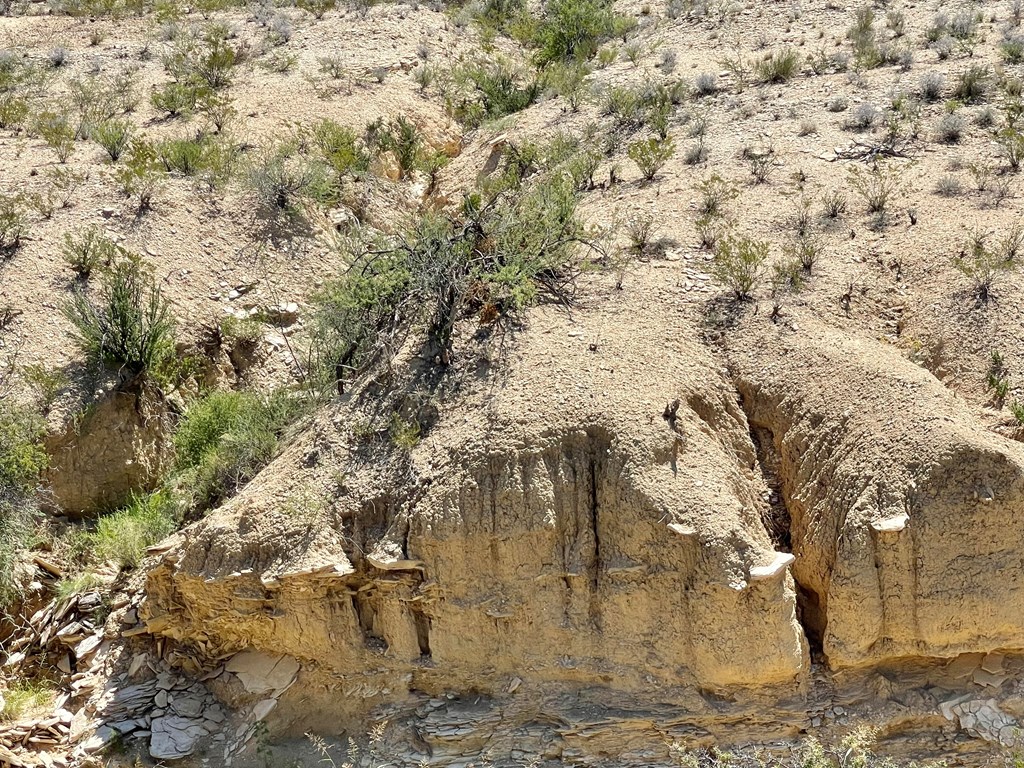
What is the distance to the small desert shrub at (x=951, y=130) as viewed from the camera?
10.8 metres

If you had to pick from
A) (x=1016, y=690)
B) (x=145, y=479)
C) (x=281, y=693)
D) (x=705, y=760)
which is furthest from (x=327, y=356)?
(x=1016, y=690)

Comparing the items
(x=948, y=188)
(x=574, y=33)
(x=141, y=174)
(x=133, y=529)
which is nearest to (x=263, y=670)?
(x=133, y=529)

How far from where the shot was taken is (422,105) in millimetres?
14242

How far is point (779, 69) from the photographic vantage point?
12844 millimetres

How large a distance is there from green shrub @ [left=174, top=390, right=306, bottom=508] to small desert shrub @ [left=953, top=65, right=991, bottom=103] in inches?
320

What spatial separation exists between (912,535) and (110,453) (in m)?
6.56

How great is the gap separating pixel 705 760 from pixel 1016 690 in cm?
208

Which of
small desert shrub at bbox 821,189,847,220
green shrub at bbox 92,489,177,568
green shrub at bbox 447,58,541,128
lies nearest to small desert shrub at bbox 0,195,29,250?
green shrub at bbox 92,489,177,568

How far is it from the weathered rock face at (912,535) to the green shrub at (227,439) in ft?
13.7

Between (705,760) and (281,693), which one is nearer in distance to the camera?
(705,760)

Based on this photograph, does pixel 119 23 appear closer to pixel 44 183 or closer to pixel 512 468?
pixel 44 183

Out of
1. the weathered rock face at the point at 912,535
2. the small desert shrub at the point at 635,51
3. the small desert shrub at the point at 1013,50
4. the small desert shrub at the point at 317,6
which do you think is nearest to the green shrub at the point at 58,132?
the small desert shrub at the point at 317,6

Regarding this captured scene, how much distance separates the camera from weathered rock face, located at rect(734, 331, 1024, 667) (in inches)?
265

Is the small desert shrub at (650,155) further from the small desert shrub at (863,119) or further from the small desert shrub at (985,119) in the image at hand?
the small desert shrub at (985,119)
